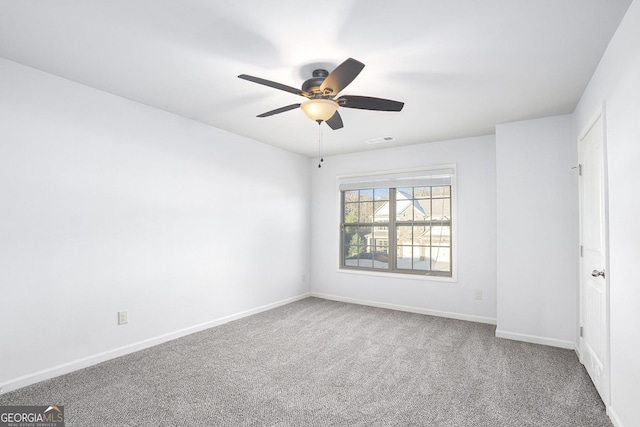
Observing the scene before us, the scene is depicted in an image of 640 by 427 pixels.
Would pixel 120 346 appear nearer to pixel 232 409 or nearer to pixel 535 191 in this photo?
pixel 232 409

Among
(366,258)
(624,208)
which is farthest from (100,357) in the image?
(624,208)

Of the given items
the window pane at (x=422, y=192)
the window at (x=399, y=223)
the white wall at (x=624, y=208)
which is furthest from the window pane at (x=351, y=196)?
the white wall at (x=624, y=208)

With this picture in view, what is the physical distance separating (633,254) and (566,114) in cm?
239

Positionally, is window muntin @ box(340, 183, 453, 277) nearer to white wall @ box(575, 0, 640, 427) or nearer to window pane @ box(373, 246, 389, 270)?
window pane @ box(373, 246, 389, 270)

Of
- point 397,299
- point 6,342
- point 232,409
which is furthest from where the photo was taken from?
point 397,299

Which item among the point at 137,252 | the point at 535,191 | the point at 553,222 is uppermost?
the point at 535,191

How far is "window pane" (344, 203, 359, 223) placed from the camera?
564 centimetres

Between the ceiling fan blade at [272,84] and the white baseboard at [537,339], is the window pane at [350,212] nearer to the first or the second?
the white baseboard at [537,339]

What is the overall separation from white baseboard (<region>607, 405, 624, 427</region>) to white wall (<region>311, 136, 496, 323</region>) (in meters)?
2.15

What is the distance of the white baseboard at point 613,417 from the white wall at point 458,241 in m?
2.15

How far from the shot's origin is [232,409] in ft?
7.49

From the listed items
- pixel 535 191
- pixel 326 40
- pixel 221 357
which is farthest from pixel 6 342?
pixel 535 191

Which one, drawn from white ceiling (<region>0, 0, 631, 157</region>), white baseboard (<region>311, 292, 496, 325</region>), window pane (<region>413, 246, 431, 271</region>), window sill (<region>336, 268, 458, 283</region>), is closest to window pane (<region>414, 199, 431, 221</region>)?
window pane (<region>413, 246, 431, 271</region>)

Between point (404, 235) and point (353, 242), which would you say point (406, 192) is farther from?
point (353, 242)
